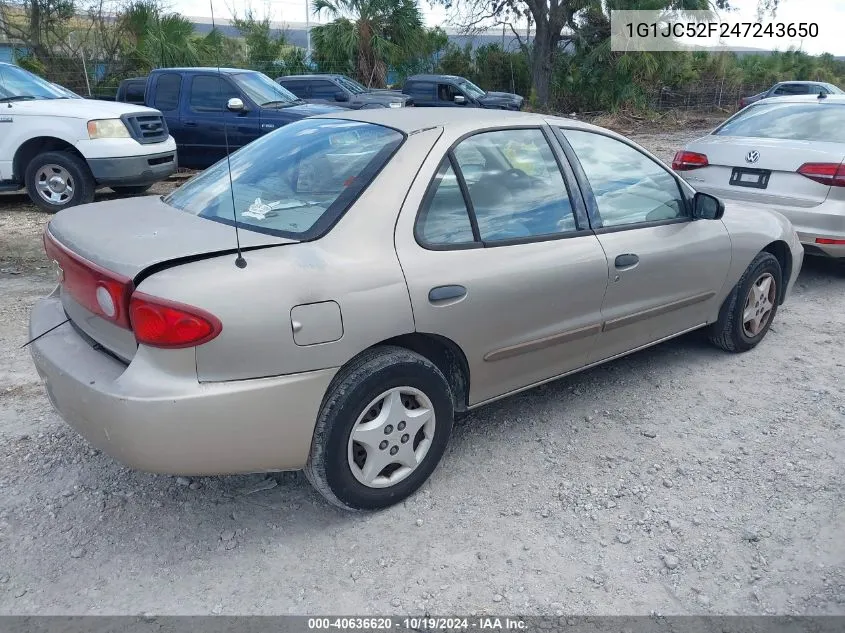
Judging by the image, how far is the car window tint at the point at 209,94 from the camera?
1069cm

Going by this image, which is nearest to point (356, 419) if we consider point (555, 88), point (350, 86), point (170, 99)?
point (170, 99)

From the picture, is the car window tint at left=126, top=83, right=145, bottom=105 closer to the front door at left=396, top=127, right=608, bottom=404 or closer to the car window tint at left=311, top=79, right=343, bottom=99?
the car window tint at left=311, top=79, right=343, bottom=99

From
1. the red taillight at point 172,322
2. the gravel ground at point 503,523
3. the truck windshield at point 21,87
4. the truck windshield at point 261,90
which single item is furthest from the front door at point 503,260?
the truck windshield at point 261,90

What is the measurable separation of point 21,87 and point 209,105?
2.62 meters

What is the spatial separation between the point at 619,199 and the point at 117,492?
9.15 feet

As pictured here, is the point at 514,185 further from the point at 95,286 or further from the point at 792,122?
the point at 792,122

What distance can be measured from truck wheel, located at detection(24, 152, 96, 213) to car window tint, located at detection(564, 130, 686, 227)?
6735mm

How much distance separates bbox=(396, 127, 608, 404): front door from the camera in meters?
2.97

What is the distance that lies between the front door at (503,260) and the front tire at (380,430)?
0.22m

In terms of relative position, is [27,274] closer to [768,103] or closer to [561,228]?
[561,228]

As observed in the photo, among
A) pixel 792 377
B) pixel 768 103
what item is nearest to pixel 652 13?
pixel 768 103

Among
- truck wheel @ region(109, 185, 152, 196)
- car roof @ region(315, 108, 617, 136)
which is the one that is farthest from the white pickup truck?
car roof @ region(315, 108, 617, 136)

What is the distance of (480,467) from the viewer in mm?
3395

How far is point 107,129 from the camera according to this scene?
8.51 metres
